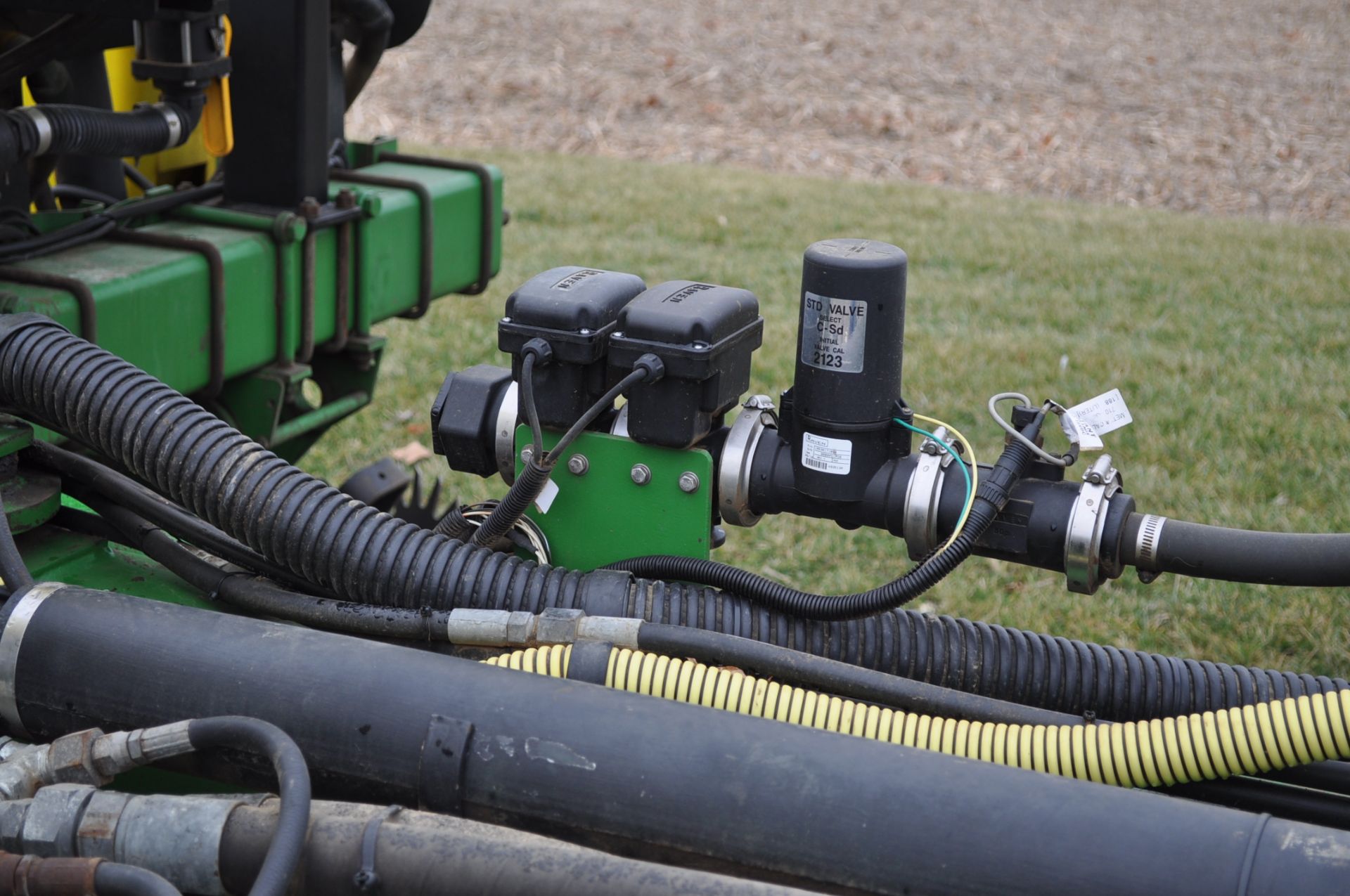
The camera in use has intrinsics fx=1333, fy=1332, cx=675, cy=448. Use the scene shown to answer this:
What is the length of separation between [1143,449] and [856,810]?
9.89 feet

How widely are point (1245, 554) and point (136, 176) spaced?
2.17m

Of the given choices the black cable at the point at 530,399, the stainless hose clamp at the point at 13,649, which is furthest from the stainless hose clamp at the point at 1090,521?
the stainless hose clamp at the point at 13,649

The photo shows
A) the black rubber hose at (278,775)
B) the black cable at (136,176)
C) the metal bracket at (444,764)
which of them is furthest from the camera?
the black cable at (136,176)

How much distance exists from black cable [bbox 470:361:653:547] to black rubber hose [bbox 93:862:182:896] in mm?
651

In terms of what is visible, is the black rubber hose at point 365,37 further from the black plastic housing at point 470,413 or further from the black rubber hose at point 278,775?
the black rubber hose at point 278,775

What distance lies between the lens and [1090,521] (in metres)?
1.53

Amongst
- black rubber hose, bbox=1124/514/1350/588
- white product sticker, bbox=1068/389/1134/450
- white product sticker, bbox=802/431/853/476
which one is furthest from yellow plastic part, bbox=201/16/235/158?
black rubber hose, bbox=1124/514/1350/588

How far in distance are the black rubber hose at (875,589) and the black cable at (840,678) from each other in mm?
116

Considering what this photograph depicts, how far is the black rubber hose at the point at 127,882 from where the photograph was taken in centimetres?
106

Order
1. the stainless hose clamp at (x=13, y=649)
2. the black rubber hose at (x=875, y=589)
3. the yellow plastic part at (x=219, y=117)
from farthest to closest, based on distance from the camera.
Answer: the yellow plastic part at (x=219, y=117) < the black rubber hose at (x=875, y=589) < the stainless hose clamp at (x=13, y=649)

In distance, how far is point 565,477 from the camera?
173cm

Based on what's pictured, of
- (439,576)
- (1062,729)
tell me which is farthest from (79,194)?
(1062,729)

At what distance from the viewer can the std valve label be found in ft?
5.18

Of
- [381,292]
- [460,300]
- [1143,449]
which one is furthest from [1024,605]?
[460,300]
